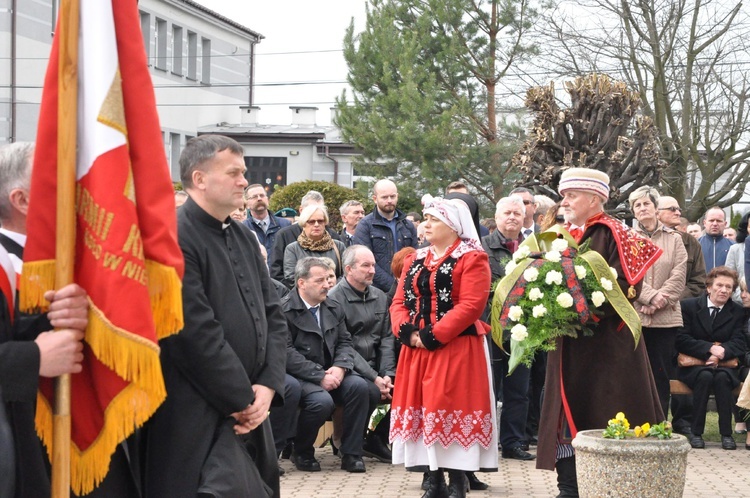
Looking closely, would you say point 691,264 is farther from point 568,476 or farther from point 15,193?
point 15,193

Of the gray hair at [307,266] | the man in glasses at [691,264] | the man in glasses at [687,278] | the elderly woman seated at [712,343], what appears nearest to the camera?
the gray hair at [307,266]

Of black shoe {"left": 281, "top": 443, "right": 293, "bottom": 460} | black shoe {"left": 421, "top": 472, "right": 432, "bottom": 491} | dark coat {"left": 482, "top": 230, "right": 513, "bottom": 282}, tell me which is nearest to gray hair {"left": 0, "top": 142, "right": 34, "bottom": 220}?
black shoe {"left": 421, "top": 472, "right": 432, "bottom": 491}

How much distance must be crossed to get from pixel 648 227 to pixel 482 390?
3.54 m

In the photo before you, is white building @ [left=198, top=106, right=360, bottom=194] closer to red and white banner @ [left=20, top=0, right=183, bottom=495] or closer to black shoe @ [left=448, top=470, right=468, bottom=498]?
black shoe @ [left=448, top=470, right=468, bottom=498]

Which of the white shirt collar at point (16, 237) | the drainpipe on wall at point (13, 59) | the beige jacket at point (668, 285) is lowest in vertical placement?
the beige jacket at point (668, 285)

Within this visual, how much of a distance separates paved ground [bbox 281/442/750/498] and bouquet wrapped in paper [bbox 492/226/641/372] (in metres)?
1.52

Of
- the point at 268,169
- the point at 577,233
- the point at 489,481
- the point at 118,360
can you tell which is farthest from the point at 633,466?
the point at 268,169

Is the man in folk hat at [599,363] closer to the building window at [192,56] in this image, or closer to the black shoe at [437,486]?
the black shoe at [437,486]

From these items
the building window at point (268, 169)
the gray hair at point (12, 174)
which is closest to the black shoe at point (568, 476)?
the gray hair at point (12, 174)

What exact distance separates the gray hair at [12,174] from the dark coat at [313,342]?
528 cm

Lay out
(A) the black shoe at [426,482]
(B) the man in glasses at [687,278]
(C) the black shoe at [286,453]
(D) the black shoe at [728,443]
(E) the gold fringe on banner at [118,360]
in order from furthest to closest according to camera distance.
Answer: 1. (B) the man in glasses at [687,278]
2. (D) the black shoe at [728,443]
3. (C) the black shoe at [286,453]
4. (A) the black shoe at [426,482]
5. (E) the gold fringe on banner at [118,360]

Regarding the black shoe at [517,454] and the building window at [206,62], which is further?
the building window at [206,62]

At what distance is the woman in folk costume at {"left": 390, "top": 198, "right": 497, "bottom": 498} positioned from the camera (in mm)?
7449

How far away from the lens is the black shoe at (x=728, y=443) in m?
10.7
